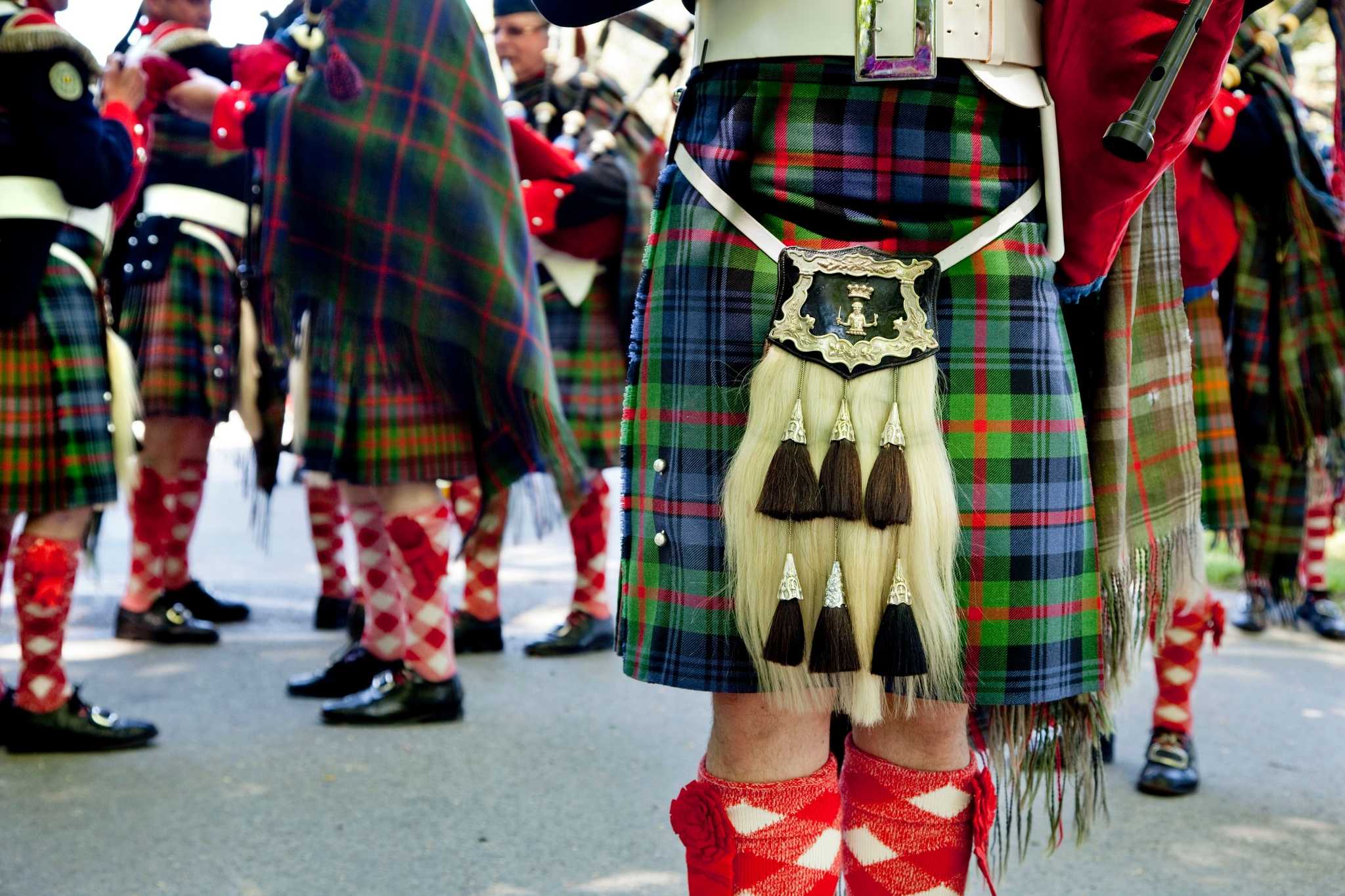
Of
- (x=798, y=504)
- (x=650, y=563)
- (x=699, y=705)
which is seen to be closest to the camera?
(x=798, y=504)

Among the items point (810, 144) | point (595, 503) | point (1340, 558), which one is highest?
point (810, 144)

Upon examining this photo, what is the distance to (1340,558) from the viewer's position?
19.7 ft

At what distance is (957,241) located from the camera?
1.28 meters

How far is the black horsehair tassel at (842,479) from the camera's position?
1.22m

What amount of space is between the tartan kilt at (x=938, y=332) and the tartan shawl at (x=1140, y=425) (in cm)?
13

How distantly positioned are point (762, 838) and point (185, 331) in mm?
2978

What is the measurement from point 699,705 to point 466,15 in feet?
5.60

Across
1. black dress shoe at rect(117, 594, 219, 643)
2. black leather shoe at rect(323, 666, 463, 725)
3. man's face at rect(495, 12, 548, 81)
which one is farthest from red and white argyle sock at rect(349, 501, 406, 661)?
man's face at rect(495, 12, 548, 81)

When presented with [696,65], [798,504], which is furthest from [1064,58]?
[798,504]

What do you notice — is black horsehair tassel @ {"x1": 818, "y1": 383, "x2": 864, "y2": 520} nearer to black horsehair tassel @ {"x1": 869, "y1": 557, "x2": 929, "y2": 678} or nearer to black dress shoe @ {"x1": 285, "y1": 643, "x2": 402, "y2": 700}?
black horsehair tassel @ {"x1": 869, "y1": 557, "x2": 929, "y2": 678}

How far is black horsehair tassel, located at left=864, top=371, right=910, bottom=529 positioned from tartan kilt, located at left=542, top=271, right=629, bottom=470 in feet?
8.48

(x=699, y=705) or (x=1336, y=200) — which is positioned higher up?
(x=1336, y=200)

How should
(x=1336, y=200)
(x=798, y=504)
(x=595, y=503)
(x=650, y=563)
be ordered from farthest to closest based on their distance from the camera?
1. (x=595, y=503)
2. (x=1336, y=200)
3. (x=650, y=563)
4. (x=798, y=504)

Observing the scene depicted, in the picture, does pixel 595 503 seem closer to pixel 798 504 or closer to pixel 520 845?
pixel 520 845
